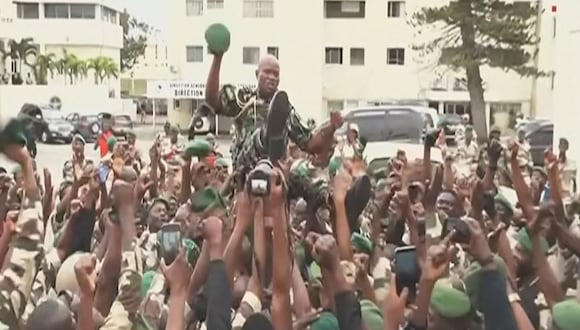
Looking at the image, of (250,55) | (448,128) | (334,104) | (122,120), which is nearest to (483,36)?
(334,104)

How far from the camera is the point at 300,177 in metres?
4.73

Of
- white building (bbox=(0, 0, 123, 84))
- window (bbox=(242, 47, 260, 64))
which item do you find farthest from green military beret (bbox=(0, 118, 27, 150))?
white building (bbox=(0, 0, 123, 84))

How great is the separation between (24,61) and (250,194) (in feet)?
136

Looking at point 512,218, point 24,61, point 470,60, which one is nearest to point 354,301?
point 512,218

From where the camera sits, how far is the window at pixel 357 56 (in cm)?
3872

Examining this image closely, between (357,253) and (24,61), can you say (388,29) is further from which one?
(357,253)

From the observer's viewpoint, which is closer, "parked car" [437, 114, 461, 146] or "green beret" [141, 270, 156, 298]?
"green beret" [141, 270, 156, 298]

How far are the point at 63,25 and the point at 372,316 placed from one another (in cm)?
4565

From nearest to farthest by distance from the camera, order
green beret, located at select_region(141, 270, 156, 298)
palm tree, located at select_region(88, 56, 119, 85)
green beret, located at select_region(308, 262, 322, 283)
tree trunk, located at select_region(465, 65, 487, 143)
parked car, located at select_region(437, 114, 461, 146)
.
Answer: green beret, located at select_region(141, 270, 156, 298), green beret, located at select_region(308, 262, 322, 283), parked car, located at select_region(437, 114, 461, 146), tree trunk, located at select_region(465, 65, 487, 143), palm tree, located at select_region(88, 56, 119, 85)

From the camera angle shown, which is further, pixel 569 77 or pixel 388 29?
pixel 388 29

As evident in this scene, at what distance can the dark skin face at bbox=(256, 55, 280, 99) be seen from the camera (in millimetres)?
4730

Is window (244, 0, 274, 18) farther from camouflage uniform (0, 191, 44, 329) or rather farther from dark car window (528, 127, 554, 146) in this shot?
camouflage uniform (0, 191, 44, 329)

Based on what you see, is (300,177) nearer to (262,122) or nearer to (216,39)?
(262,122)

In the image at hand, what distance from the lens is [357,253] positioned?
4473 millimetres
